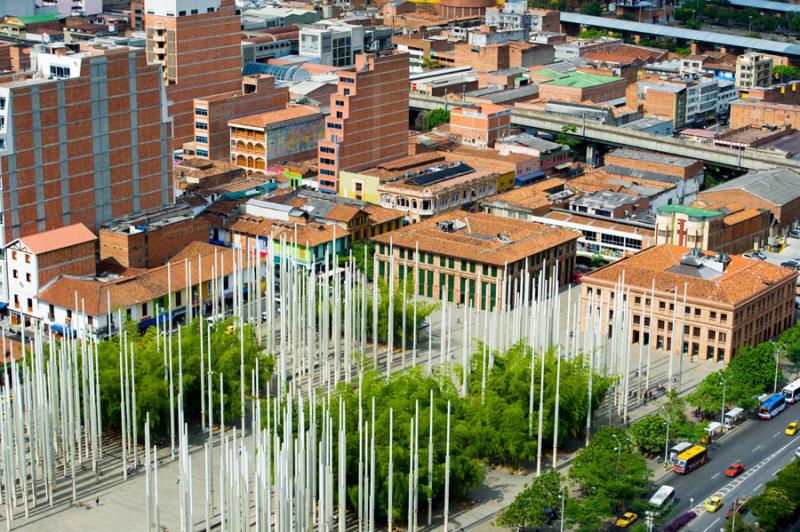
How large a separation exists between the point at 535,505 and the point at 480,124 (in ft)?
A: 276

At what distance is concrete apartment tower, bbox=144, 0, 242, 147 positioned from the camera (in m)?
152

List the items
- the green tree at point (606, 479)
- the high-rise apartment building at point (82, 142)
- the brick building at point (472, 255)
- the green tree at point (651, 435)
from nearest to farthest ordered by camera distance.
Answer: the green tree at point (606, 479)
the green tree at point (651, 435)
the high-rise apartment building at point (82, 142)
the brick building at point (472, 255)

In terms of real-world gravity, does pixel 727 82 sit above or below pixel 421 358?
above

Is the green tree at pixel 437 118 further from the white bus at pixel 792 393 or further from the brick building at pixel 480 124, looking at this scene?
the white bus at pixel 792 393

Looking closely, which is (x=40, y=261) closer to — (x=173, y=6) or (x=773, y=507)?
(x=173, y=6)

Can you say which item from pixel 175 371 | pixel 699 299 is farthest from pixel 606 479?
pixel 175 371

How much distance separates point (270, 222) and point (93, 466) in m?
41.7

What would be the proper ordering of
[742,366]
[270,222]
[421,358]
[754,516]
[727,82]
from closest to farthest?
[754,516] < [742,366] < [421,358] < [270,222] < [727,82]

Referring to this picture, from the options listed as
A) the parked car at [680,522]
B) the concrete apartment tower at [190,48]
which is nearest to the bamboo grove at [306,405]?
the parked car at [680,522]

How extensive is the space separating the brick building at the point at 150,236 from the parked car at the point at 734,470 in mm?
51012

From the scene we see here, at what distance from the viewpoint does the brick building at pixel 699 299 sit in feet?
339

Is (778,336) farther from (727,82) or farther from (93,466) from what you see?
(727,82)

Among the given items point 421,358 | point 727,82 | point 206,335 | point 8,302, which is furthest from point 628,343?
point 727,82

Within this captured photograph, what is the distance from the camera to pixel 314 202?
126812 millimetres
